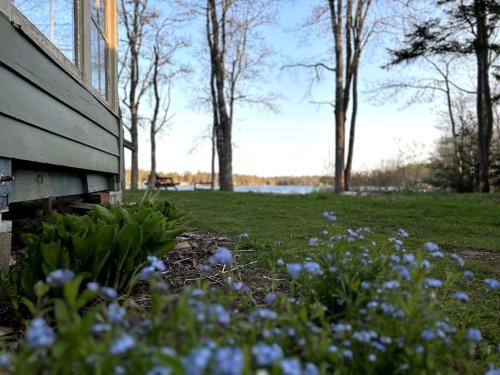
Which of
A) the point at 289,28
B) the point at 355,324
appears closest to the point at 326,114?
the point at 289,28

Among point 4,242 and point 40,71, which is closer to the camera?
point 4,242

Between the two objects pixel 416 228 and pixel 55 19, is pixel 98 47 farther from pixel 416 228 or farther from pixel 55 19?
pixel 416 228

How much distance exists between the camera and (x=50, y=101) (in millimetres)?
2777

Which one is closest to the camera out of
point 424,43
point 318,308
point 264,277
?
point 318,308

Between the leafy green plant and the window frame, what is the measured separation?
3.83ft

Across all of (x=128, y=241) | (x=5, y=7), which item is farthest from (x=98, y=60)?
(x=128, y=241)

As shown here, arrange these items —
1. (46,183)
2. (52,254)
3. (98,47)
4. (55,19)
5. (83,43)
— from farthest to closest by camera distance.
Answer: (98,47) < (83,43) < (55,19) < (46,183) < (52,254)

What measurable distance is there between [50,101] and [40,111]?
202 mm

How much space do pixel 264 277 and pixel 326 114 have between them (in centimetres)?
1514

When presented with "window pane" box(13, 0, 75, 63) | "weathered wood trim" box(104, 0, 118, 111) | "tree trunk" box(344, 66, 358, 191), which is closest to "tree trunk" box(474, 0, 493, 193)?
"tree trunk" box(344, 66, 358, 191)

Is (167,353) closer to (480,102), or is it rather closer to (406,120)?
(480,102)

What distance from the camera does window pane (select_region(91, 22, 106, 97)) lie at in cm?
436

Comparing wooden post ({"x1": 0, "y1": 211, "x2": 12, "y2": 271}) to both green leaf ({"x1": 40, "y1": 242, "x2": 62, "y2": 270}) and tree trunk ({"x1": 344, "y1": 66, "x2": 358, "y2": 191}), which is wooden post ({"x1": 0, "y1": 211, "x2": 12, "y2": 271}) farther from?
tree trunk ({"x1": 344, "y1": 66, "x2": 358, "y2": 191})

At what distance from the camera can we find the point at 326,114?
54.9 feet
